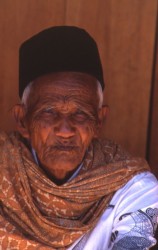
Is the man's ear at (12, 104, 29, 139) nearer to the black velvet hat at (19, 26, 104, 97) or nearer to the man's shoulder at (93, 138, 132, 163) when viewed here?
the black velvet hat at (19, 26, 104, 97)

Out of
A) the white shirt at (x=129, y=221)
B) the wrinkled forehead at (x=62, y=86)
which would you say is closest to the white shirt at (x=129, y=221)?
the white shirt at (x=129, y=221)

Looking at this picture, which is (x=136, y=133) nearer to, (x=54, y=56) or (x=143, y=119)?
(x=143, y=119)

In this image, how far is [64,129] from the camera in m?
2.55

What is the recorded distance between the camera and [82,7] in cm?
340

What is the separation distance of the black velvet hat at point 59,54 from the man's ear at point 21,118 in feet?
0.43

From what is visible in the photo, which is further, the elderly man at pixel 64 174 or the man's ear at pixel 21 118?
the man's ear at pixel 21 118

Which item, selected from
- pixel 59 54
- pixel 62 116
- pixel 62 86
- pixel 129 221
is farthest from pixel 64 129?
pixel 129 221

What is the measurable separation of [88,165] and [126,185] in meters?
0.21

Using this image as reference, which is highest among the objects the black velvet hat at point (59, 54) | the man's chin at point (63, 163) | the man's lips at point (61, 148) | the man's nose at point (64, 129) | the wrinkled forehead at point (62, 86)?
the black velvet hat at point (59, 54)

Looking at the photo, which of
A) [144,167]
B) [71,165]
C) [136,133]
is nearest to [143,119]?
[136,133]

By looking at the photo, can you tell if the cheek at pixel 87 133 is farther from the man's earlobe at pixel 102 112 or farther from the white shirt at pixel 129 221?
the white shirt at pixel 129 221

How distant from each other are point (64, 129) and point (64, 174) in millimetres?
277

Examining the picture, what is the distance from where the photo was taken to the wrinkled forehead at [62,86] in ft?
8.38

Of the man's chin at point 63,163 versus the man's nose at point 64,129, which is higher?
the man's nose at point 64,129
